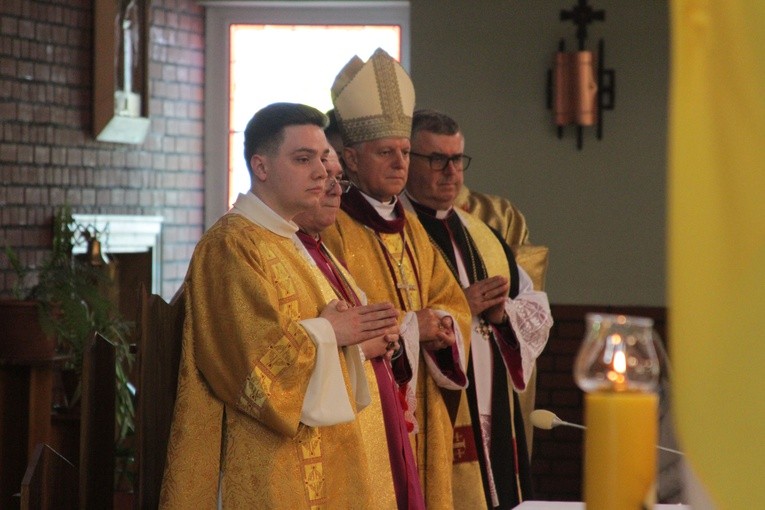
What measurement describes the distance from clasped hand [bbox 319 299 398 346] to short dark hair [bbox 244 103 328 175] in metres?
0.42

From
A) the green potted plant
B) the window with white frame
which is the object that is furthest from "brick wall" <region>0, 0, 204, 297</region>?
the green potted plant

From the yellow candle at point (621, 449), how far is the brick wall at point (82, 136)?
447 cm

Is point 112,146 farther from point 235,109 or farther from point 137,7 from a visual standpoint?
point 235,109

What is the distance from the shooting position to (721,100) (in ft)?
2.93

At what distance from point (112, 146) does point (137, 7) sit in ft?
2.52

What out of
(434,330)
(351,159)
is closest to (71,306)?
(351,159)

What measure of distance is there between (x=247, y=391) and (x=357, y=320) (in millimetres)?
323

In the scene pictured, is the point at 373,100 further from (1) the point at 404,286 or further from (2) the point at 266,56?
(2) the point at 266,56

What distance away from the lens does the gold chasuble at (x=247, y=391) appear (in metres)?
2.71

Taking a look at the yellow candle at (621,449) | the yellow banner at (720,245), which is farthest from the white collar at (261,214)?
the yellow banner at (720,245)

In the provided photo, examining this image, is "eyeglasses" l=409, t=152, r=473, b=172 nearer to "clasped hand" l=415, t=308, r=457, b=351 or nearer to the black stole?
the black stole

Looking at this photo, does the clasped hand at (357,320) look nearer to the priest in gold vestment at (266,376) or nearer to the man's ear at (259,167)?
the priest in gold vestment at (266,376)

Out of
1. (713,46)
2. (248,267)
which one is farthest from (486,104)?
(713,46)

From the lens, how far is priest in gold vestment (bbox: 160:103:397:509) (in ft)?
8.91
